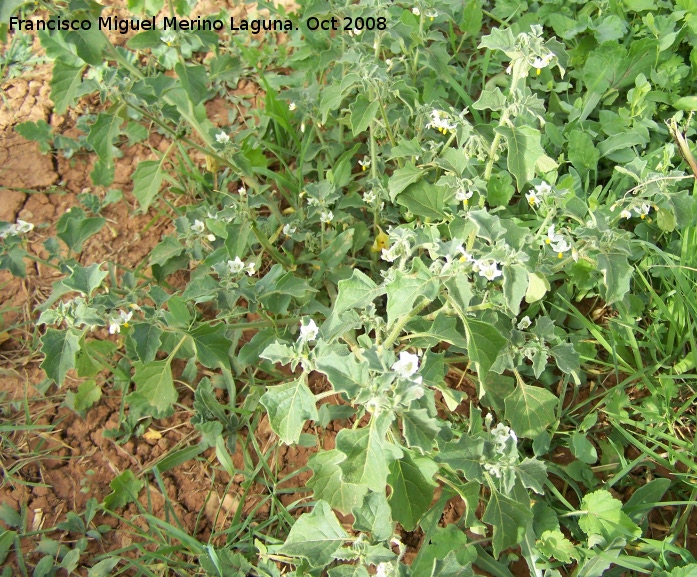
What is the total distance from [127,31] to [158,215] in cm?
147

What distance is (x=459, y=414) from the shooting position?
2.51 meters

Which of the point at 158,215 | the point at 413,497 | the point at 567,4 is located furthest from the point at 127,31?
the point at 413,497

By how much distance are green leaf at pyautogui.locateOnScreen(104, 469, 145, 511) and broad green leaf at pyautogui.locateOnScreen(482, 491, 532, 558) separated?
1381 mm

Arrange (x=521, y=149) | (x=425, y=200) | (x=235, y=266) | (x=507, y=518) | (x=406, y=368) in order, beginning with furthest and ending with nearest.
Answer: (x=425, y=200)
(x=235, y=266)
(x=521, y=149)
(x=507, y=518)
(x=406, y=368)

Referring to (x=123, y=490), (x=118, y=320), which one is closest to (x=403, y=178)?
(x=118, y=320)

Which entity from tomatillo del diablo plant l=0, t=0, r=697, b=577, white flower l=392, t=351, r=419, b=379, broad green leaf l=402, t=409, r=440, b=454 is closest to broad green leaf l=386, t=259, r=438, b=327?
tomatillo del diablo plant l=0, t=0, r=697, b=577

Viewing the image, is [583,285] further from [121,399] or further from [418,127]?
[121,399]

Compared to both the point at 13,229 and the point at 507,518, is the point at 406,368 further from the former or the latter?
the point at 13,229

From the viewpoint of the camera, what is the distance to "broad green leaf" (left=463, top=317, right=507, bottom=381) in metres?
1.74

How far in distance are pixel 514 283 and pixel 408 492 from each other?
699 millimetres

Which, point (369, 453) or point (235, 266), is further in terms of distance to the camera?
point (235, 266)

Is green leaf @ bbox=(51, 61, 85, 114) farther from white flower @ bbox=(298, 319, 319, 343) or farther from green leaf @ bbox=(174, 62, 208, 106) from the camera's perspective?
white flower @ bbox=(298, 319, 319, 343)

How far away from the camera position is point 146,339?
6.65ft

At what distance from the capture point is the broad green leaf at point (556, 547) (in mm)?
1989
